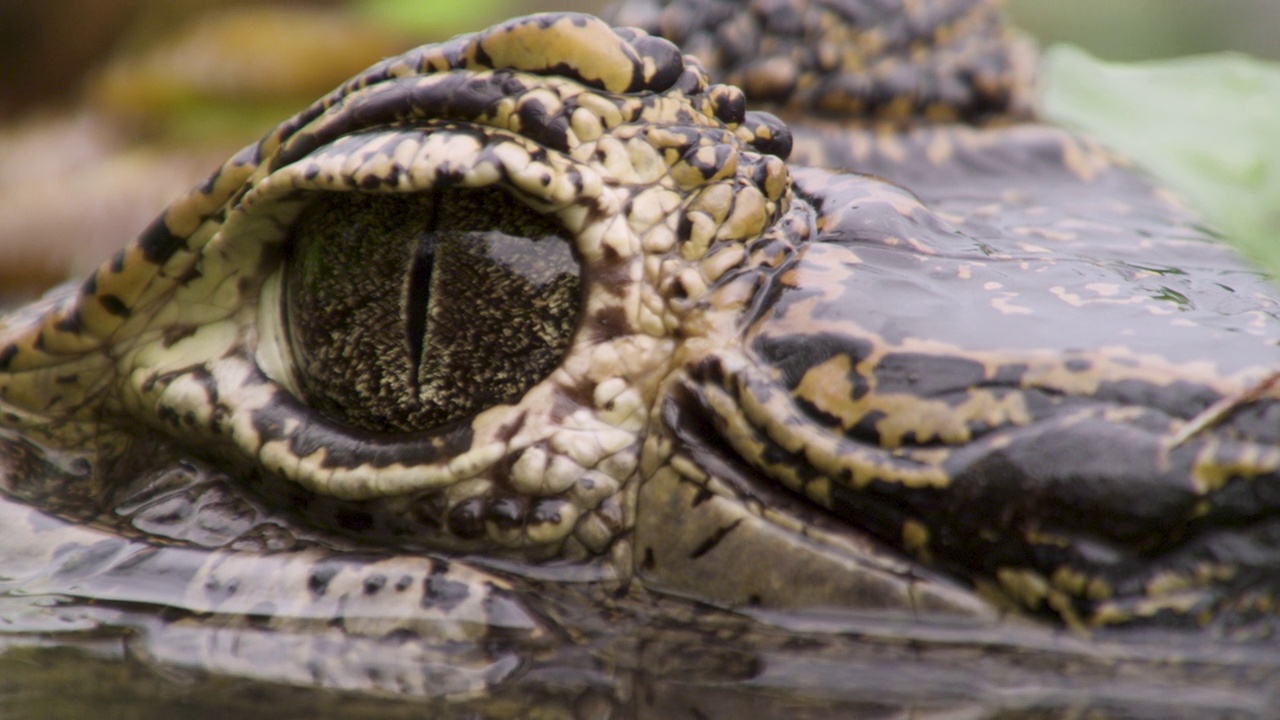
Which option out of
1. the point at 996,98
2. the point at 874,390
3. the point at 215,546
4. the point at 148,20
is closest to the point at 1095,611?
the point at 874,390

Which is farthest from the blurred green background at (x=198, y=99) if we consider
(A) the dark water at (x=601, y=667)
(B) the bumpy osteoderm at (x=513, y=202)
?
(A) the dark water at (x=601, y=667)

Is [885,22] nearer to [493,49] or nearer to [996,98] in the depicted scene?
[996,98]

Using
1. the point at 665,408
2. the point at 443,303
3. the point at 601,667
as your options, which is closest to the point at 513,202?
the point at 443,303

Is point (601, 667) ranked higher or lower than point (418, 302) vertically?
lower

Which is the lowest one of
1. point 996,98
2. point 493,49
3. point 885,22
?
point 996,98

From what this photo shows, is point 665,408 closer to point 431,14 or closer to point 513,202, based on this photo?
point 513,202

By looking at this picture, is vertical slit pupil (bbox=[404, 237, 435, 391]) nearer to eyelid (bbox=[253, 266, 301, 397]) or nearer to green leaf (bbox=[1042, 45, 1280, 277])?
eyelid (bbox=[253, 266, 301, 397])
